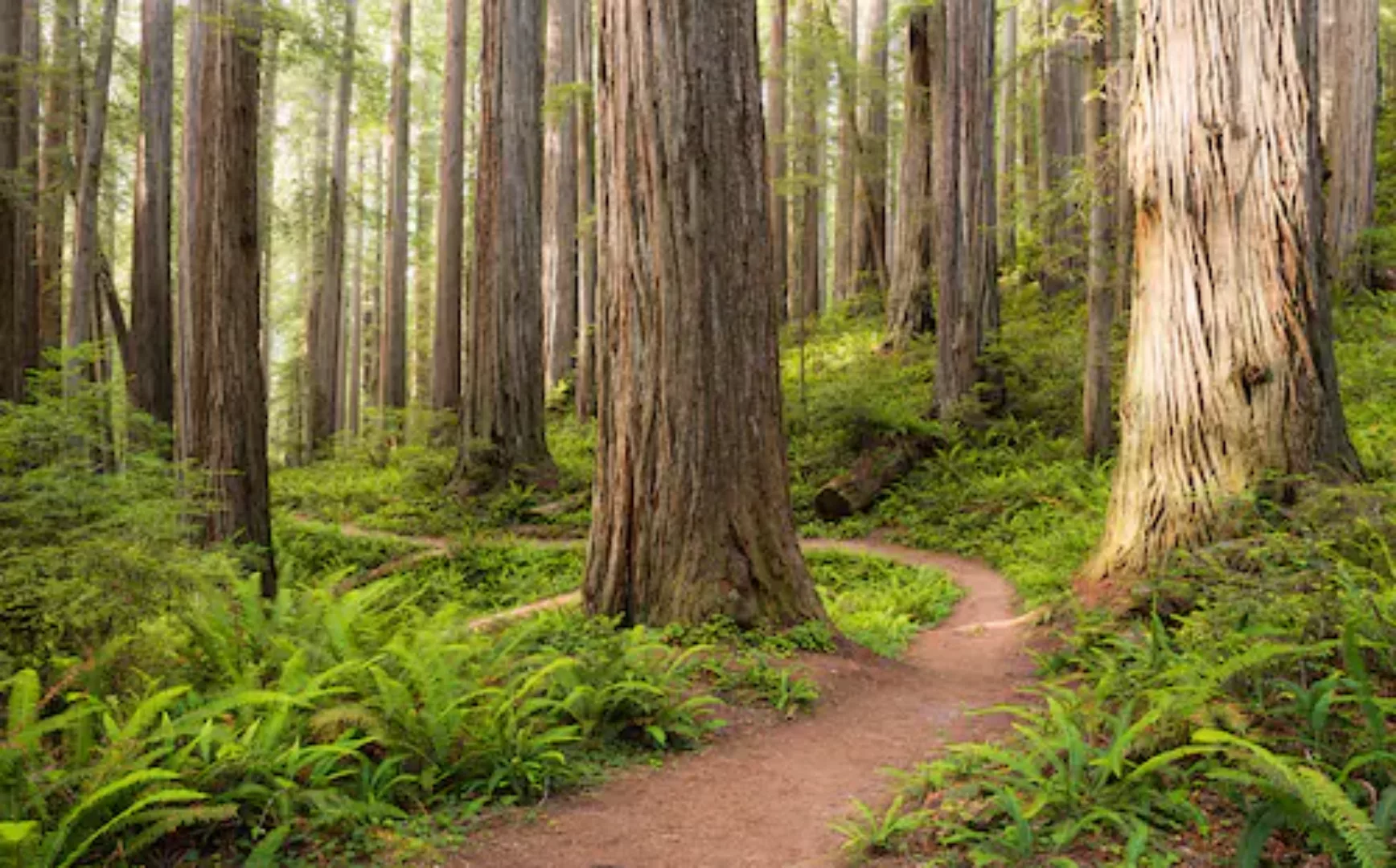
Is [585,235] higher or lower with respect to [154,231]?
higher

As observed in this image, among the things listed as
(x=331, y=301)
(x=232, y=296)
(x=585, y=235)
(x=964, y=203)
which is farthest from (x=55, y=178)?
(x=964, y=203)

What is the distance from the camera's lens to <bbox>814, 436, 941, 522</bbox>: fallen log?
13.4 metres

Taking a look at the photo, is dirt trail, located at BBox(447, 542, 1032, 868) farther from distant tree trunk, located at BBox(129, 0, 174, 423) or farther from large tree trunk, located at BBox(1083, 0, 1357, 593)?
distant tree trunk, located at BBox(129, 0, 174, 423)

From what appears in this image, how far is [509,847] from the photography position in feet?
11.0

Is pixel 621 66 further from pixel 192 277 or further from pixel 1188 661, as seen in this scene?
pixel 192 277

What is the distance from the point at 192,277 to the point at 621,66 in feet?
20.4

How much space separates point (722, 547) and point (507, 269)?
9428 millimetres

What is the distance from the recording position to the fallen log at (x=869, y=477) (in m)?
13.4

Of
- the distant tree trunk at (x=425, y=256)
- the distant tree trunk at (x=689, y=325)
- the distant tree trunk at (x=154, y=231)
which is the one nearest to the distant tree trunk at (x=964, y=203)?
the distant tree trunk at (x=689, y=325)

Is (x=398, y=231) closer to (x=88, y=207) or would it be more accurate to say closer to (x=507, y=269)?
(x=507, y=269)

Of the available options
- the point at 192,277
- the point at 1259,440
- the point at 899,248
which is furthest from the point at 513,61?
the point at 1259,440

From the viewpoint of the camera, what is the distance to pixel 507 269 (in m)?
14.1

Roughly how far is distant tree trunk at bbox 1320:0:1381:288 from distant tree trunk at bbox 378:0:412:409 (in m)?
19.4

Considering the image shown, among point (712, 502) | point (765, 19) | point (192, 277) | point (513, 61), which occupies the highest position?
point (765, 19)
